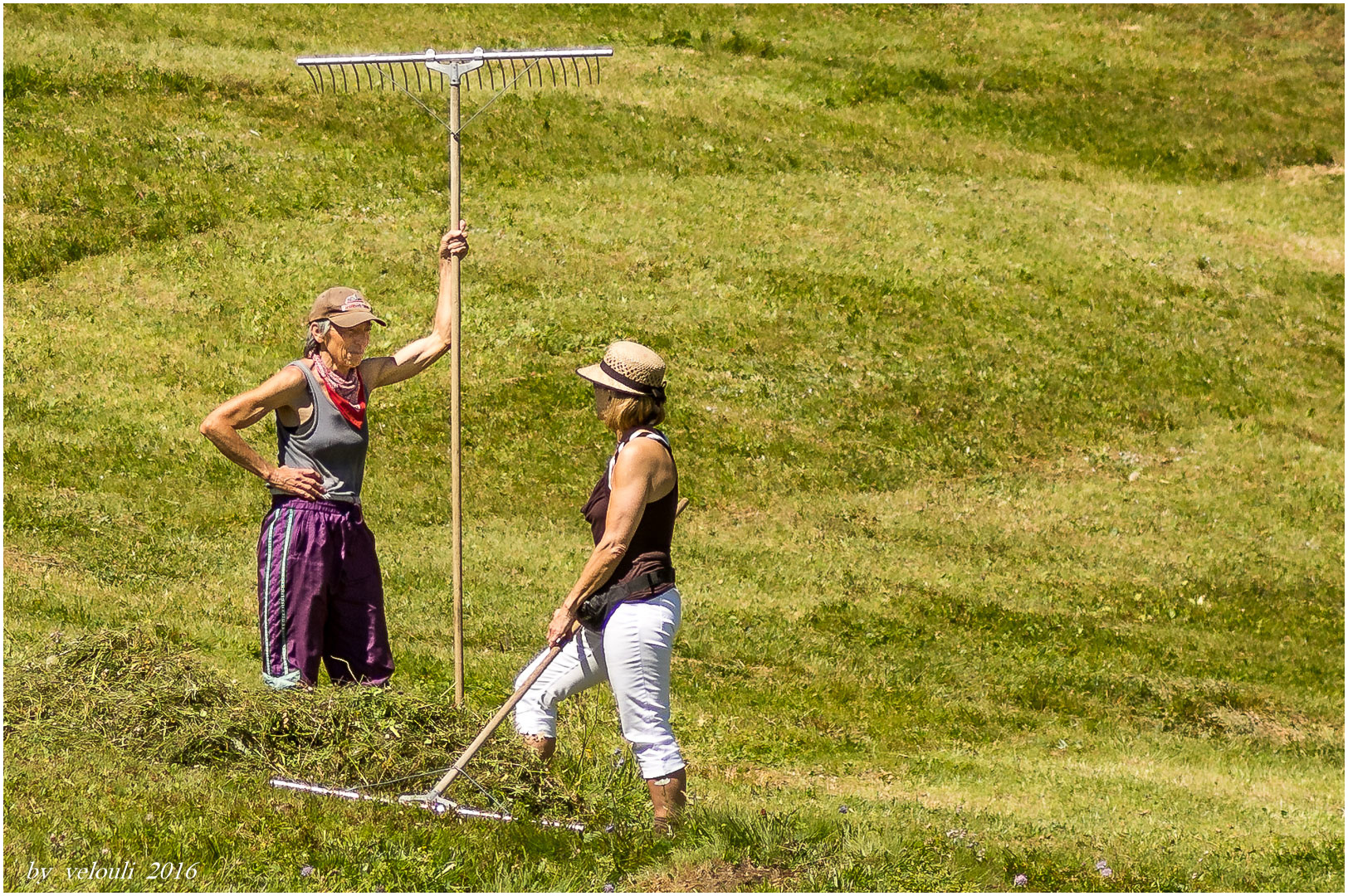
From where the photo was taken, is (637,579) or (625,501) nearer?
(625,501)

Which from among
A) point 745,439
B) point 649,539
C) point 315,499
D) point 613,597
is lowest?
point 745,439

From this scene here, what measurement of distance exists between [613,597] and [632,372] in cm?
111

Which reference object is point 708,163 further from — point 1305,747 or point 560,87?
point 1305,747

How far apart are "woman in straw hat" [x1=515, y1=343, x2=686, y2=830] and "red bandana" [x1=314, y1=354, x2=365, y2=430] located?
155cm

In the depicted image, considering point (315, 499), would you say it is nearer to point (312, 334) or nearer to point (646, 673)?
point (312, 334)

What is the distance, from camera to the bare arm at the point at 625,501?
6.87m

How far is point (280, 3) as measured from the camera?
103ft

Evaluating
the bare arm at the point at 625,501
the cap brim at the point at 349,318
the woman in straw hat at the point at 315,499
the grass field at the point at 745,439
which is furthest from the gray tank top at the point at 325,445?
the bare arm at the point at 625,501

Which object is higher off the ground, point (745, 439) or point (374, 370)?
point (374, 370)

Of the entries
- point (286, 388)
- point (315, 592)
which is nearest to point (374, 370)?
point (286, 388)

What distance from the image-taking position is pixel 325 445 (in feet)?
25.9

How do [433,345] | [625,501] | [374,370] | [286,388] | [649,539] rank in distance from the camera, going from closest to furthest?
1. [625,501]
2. [649,539]
3. [286,388]
4. [374,370]
5. [433,345]

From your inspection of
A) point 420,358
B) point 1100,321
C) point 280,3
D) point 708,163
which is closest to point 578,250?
point 708,163

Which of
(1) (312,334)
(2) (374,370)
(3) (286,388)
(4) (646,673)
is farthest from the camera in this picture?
(2) (374,370)
